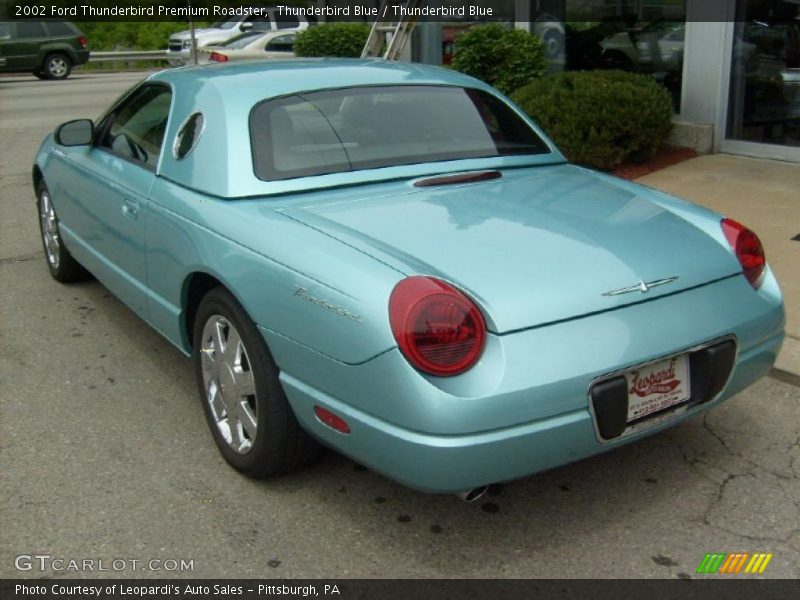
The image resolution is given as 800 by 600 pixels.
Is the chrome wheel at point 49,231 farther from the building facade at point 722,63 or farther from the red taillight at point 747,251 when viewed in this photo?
the building facade at point 722,63

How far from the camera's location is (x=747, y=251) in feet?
10.9

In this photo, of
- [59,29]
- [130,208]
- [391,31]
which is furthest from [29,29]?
[130,208]

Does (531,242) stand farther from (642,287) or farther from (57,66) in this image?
(57,66)

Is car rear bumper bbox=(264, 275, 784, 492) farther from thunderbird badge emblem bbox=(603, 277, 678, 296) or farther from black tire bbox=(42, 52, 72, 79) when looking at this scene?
black tire bbox=(42, 52, 72, 79)

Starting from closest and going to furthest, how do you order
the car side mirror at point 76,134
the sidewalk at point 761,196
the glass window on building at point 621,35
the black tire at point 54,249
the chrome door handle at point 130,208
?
the chrome door handle at point 130,208 → the car side mirror at point 76,134 → the sidewalk at point 761,196 → the black tire at point 54,249 → the glass window on building at point 621,35

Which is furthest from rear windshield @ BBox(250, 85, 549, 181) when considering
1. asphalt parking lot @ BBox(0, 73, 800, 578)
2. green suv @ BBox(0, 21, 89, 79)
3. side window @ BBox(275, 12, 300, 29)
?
green suv @ BBox(0, 21, 89, 79)

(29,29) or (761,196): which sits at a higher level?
(29,29)

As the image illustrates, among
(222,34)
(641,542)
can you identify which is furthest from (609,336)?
(222,34)

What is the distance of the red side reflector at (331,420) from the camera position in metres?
2.79

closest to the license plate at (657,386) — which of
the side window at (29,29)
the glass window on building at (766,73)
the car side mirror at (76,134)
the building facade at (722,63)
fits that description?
the car side mirror at (76,134)

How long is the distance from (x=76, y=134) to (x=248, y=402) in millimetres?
2216

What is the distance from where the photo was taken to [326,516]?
3.19 m

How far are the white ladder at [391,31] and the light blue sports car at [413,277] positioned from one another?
728 centimetres
